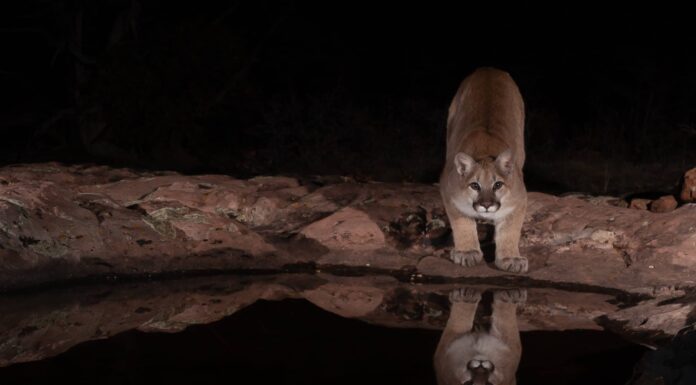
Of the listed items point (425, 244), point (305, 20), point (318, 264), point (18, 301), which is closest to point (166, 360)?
point (18, 301)

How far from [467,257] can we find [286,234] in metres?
1.58

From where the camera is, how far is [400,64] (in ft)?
68.2

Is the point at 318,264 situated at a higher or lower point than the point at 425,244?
lower

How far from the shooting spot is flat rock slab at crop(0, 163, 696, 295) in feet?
23.7

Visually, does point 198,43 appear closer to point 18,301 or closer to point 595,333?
point 18,301

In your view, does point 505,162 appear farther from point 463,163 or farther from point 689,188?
point 689,188

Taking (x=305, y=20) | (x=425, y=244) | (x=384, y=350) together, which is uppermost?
(x=305, y=20)

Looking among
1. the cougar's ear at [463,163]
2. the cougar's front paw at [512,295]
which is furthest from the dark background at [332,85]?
the cougar's front paw at [512,295]

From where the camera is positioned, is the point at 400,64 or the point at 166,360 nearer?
the point at 166,360

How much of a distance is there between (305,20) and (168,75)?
4875 mm

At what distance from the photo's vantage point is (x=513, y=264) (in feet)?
24.4

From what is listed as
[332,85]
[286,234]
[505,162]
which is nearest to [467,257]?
[505,162]

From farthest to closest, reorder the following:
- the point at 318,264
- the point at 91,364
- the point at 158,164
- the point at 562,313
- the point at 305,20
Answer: the point at 305,20
the point at 158,164
the point at 318,264
the point at 562,313
the point at 91,364

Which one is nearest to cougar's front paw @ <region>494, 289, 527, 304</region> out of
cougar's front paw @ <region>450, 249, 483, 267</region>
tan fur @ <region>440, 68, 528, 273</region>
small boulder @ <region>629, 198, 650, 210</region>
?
tan fur @ <region>440, 68, 528, 273</region>
